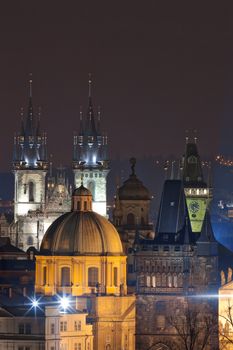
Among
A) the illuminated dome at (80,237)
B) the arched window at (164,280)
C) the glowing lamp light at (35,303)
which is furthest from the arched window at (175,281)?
the glowing lamp light at (35,303)

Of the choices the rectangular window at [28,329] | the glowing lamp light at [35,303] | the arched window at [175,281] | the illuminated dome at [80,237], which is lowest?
the rectangular window at [28,329]

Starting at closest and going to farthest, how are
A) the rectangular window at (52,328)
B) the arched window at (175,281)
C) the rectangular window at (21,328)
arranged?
the rectangular window at (21,328)
the rectangular window at (52,328)
the arched window at (175,281)

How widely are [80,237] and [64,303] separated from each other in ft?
18.1

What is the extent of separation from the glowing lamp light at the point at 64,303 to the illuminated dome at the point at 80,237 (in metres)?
3.60

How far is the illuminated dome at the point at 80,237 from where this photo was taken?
649 ft

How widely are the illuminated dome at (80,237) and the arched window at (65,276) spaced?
0.79 metres

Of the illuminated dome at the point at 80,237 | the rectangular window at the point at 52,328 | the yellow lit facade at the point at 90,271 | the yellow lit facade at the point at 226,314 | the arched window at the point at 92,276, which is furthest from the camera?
the illuminated dome at the point at 80,237

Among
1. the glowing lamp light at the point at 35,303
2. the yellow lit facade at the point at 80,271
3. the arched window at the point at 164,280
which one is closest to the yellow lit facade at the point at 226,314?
the arched window at the point at 164,280

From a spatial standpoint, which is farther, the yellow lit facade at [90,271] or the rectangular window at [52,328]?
the yellow lit facade at [90,271]

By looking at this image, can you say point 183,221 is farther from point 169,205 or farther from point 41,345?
point 41,345

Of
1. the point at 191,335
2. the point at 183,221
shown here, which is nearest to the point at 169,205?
the point at 183,221

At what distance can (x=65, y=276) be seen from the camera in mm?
197625

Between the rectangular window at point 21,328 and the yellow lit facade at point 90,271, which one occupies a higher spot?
the yellow lit facade at point 90,271

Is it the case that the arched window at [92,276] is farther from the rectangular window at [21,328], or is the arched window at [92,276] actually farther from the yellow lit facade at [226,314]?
the rectangular window at [21,328]
